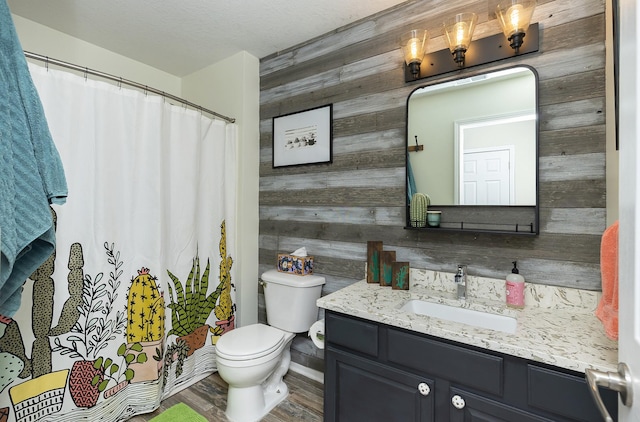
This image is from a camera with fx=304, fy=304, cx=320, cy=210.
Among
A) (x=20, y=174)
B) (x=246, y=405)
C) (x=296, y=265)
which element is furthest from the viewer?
Result: (x=296, y=265)

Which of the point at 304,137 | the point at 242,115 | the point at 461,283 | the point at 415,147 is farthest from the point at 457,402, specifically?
the point at 242,115

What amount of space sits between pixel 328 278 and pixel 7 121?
1.71 metres

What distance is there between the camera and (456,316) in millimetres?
1451

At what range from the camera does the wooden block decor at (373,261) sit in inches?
71.4

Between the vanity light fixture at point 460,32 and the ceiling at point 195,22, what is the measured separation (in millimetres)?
431

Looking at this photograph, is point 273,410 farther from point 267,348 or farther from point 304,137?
point 304,137

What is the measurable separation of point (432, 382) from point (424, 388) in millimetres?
41

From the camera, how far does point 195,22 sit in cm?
200

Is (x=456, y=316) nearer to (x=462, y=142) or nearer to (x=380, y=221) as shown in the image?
(x=380, y=221)

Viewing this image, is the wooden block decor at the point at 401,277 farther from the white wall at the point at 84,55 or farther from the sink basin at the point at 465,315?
the white wall at the point at 84,55

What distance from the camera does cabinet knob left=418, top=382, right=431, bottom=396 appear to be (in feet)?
3.86

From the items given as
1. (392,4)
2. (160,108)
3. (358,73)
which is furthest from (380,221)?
(160,108)

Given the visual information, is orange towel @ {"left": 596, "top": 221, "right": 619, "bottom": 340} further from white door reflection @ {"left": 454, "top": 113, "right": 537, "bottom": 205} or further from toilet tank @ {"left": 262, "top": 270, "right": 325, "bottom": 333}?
toilet tank @ {"left": 262, "top": 270, "right": 325, "bottom": 333}

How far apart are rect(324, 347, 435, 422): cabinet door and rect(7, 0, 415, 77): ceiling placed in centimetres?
197
